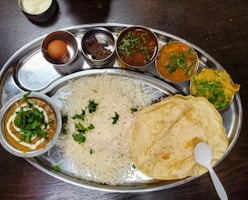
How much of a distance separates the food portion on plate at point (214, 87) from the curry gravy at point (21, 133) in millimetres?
1212

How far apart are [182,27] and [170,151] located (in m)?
1.14

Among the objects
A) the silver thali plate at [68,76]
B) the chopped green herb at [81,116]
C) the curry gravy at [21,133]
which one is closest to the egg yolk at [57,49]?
the silver thali plate at [68,76]

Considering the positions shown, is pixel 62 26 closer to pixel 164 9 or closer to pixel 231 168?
pixel 164 9

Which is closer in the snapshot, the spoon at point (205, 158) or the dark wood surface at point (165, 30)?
the spoon at point (205, 158)

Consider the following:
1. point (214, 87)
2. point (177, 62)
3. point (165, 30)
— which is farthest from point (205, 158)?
point (165, 30)

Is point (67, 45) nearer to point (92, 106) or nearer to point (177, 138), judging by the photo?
point (92, 106)

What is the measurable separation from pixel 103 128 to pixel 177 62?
843 mm

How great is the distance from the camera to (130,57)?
9.73 feet

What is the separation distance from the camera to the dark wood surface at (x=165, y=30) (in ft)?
10.0

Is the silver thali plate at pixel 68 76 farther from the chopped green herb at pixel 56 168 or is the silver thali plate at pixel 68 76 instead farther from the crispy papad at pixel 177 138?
the crispy papad at pixel 177 138

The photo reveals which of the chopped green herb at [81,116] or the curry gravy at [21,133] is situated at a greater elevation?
the chopped green herb at [81,116]

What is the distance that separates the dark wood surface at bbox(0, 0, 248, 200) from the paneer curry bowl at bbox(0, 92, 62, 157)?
27cm

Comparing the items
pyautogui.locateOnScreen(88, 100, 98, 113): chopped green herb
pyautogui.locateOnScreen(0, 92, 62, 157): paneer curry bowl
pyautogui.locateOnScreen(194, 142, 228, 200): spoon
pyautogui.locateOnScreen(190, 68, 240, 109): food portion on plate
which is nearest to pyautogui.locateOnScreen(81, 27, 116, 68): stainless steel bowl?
pyautogui.locateOnScreen(88, 100, 98, 113): chopped green herb

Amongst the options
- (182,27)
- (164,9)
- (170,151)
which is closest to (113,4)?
(164,9)
